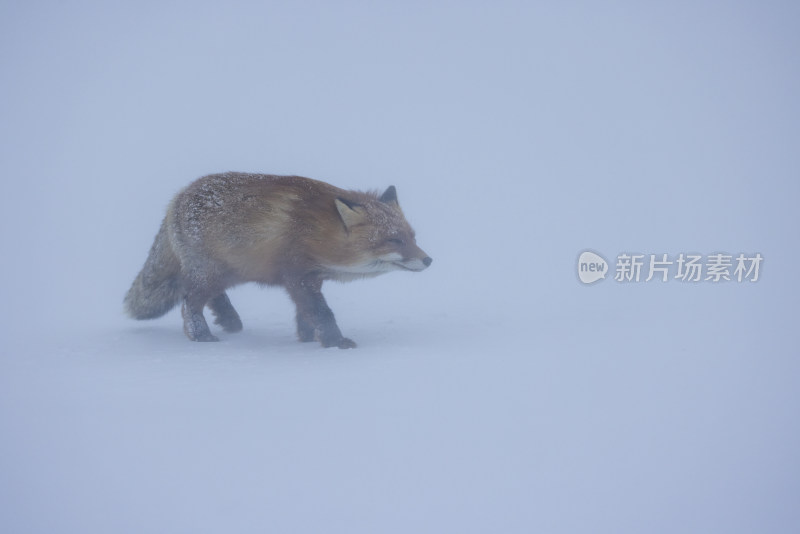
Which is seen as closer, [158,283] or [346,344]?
[346,344]

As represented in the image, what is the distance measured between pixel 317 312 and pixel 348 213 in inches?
38.0

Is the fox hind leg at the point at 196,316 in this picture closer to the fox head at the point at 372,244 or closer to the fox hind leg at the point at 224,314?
the fox hind leg at the point at 224,314

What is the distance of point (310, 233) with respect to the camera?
594 cm

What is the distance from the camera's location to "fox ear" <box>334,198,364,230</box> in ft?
19.1

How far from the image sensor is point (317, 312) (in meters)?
5.90

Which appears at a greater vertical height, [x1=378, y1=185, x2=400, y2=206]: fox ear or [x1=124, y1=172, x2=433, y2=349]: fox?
[x1=378, y1=185, x2=400, y2=206]: fox ear

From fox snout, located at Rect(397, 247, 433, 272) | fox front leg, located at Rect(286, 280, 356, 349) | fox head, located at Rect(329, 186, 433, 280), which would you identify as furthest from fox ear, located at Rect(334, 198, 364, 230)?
fox front leg, located at Rect(286, 280, 356, 349)

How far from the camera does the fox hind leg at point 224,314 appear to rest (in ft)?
22.5

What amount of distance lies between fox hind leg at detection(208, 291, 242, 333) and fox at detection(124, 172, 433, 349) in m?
0.50

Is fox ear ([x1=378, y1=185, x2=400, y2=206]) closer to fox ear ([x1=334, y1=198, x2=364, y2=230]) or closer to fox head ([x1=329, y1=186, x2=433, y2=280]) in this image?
fox head ([x1=329, y1=186, x2=433, y2=280])

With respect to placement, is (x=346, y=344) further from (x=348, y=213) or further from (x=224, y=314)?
(x=224, y=314)

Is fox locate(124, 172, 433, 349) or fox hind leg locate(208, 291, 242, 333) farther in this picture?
fox hind leg locate(208, 291, 242, 333)

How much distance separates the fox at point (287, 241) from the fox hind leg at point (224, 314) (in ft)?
1.64

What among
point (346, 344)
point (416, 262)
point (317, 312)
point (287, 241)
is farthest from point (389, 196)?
point (346, 344)
